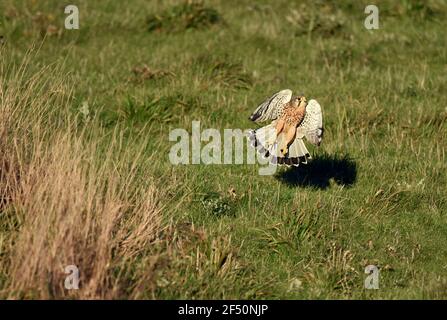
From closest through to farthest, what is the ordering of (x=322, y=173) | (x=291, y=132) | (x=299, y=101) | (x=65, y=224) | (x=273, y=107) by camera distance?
(x=65, y=224), (x=291, y=132), (x=299, y=101), (x=273, y=107), (x=322, y=173)

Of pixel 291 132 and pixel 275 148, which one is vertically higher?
pixel 291 132

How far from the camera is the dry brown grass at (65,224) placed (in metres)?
7.03

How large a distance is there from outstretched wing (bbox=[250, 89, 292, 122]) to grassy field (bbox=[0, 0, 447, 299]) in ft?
2.43

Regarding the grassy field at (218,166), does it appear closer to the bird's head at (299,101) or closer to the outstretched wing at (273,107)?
the outstretched wing at (273,107)

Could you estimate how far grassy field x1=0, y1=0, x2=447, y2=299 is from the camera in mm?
7516

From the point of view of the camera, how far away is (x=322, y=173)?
10.1 m

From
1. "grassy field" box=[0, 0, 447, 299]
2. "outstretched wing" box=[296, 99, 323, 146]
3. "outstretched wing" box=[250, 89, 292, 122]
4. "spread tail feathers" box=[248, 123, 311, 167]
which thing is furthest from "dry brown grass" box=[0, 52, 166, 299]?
"outstretched wing" box=[296, 99, 323, 146]

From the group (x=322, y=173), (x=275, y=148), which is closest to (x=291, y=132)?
(x=275, y=148)

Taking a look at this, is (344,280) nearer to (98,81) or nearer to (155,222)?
(155,222)

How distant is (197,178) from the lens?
32.0ft

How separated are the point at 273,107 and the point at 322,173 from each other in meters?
1.13

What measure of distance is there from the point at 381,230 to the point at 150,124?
360 cm

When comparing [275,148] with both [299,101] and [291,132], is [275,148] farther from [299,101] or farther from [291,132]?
[299,101]

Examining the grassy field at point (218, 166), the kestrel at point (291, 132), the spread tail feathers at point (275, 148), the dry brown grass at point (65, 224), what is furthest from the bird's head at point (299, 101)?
the dry brown grass at point (65, 224)
